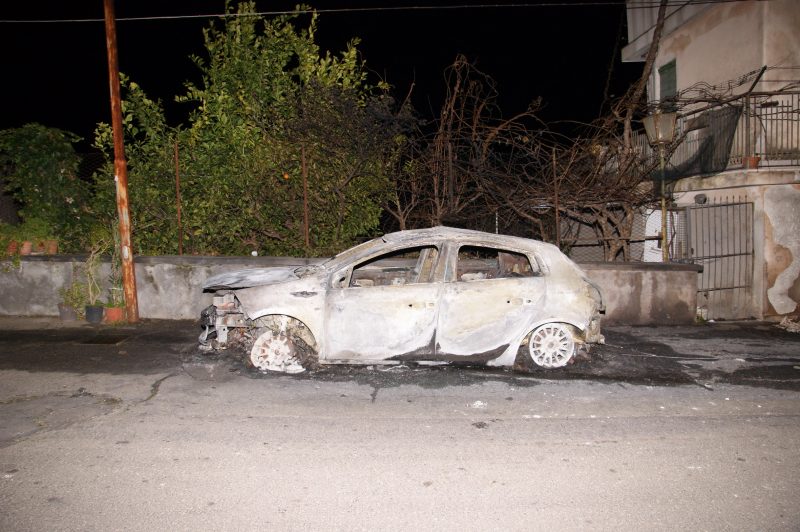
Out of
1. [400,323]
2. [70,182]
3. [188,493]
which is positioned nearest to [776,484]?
[400,323]

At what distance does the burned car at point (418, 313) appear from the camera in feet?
20.1

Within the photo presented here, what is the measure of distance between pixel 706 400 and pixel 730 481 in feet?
6.19

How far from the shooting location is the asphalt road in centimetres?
→ 350

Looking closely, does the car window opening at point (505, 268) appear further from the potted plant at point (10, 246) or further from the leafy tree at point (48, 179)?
the potted plant at point (10, 246)

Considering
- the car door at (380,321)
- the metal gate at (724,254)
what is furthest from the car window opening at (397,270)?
the metal gate at (724,254)

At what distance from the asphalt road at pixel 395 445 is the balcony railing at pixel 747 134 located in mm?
5525

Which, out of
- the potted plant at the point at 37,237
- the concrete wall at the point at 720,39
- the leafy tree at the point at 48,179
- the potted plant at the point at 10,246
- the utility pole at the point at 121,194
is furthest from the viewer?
the concrete wall at the point at 720,39

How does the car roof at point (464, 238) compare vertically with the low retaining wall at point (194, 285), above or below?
above

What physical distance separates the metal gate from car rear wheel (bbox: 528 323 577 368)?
5.34 meters

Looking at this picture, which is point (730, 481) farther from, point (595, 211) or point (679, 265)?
point (595, 211)

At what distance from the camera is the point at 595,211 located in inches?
435

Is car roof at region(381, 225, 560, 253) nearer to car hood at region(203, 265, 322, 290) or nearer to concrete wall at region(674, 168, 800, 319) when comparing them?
car hood at region(203, 265, 322, 290)

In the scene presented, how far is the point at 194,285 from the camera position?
9.37m

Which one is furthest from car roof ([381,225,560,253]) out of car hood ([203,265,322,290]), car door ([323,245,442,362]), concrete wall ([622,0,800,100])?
concrete wall ([622,0,800,100])
